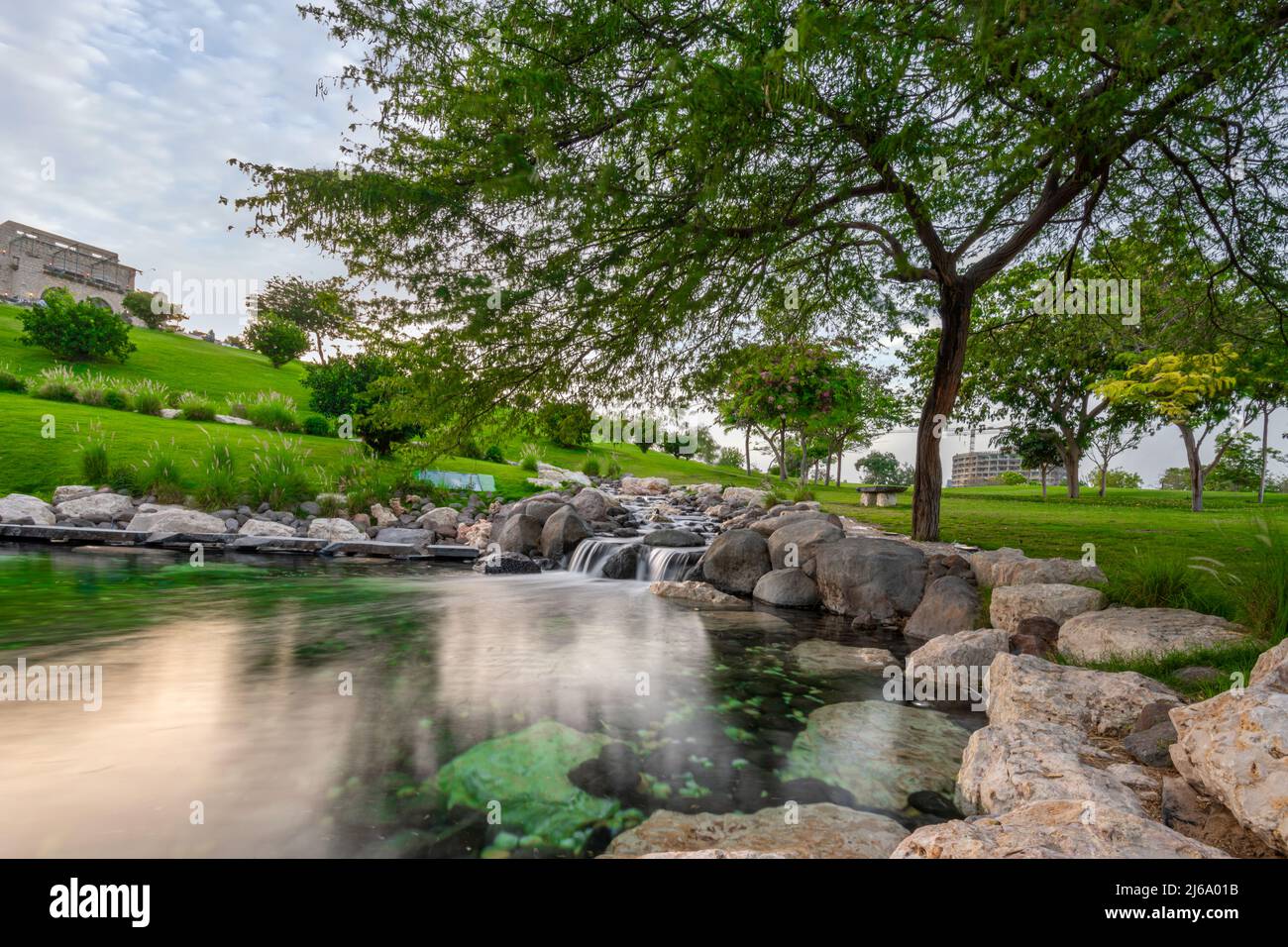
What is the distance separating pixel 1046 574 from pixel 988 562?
1.03 m

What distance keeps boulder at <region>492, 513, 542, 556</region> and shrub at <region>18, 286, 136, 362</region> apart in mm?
38835

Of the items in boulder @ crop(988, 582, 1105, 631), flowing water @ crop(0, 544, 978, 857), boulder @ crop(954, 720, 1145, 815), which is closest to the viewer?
boulder @ crop(954, 720, 1145, 815)

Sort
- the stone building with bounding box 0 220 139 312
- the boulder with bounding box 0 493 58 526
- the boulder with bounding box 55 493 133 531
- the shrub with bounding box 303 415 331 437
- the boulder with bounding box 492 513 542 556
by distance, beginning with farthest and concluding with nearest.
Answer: the stone building with bounding box 0 220 139 312
the shrub with bounding box 303 415 331 437
the boulder with bounding box 492 513 542 556
the boulder with bounding box 55 493 133 531
the boulder with bounding box 0 493 58 526

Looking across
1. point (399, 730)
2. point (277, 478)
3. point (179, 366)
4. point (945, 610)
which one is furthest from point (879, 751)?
point (179, 366)

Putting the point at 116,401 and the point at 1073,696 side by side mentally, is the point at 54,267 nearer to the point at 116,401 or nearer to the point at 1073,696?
the point at 116,401

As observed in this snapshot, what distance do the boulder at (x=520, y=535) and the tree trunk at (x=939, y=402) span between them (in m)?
8.88

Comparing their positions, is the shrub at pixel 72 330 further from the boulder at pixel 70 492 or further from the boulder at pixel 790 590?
the boulder at pixel 790 590

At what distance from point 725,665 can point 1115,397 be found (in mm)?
15957

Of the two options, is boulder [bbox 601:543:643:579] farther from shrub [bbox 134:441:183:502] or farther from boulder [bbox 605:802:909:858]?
shrub [bbox 134:441:183:502]

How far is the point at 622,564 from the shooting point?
12.1 m

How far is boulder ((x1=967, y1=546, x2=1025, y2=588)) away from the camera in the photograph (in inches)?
302

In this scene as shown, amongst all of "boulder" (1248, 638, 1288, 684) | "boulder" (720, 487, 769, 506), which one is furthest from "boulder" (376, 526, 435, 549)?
"boulder" (1248, 638, 1288, 684)

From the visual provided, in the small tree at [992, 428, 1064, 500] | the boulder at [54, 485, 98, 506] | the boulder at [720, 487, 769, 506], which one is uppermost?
the small tree at [992, 428, 1064, 500]
